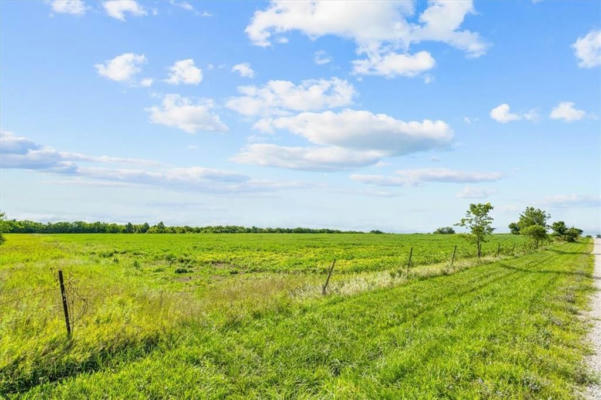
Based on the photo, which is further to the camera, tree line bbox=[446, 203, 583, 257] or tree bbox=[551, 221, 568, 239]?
tree bbox=[551, 221, 568, 239]

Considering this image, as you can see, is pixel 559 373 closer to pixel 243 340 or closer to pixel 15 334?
pixel 243 340

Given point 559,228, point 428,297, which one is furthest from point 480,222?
point 559,228

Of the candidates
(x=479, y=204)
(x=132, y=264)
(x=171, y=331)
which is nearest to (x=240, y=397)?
(x=171, y=331)

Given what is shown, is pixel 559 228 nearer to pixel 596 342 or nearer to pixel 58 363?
pixel 596 342

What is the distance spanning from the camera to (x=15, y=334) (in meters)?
6.77

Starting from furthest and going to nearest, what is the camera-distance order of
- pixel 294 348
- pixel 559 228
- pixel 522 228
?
1. pixel 559 228
2. pixel 522 228
3. pixel 294 348

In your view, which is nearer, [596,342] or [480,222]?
[596,342]

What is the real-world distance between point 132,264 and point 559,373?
27.9 meters

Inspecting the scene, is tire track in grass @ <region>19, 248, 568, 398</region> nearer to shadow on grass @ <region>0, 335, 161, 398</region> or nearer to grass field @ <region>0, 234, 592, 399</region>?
grass field @ <region>0, 234, 592, 399</region>

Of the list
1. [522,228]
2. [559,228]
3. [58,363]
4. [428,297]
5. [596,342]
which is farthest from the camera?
[559,228]

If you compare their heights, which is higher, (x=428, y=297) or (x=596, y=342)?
(x=428, y=297)

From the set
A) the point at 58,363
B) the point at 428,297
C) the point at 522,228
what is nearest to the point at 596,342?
the point at 428,297

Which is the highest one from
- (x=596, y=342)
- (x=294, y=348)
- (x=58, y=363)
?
(x=58, y=363)

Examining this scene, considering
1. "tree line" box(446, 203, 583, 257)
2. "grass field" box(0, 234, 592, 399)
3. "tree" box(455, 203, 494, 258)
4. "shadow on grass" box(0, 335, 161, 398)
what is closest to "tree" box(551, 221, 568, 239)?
"tree line" box(446, 203, 583, 257)
